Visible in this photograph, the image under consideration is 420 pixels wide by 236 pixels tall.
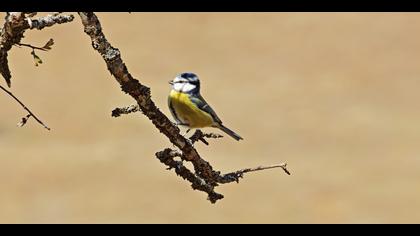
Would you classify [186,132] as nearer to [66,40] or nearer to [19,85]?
[19,85]

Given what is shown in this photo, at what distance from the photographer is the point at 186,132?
258cm

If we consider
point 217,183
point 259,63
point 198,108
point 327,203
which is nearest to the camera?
point 217,183

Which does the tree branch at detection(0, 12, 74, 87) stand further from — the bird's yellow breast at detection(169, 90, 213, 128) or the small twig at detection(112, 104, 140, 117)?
the bird's yellow breast at detection(169, 90, 213, 128)

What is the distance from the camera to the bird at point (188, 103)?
8.70 ft

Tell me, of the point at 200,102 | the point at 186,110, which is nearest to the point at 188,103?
the point at 186,110

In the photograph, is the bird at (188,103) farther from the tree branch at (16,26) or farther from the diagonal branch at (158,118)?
the tree branch at (16,26)

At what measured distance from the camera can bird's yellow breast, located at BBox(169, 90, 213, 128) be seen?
2659 mm

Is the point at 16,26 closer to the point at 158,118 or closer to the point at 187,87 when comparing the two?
the point at 158,118

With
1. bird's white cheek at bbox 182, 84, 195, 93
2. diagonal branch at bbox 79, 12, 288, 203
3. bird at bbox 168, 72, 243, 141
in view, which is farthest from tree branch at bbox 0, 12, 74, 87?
bird's white cheek at bbox 182, 84, 195, 93

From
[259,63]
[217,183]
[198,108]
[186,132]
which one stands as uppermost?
[259,63]

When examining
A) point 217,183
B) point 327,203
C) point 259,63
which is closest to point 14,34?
point 217,183

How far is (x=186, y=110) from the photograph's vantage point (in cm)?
272

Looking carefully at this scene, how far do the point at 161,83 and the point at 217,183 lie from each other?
70.3 feet
